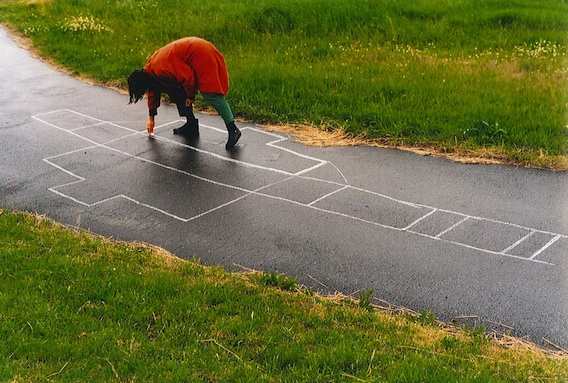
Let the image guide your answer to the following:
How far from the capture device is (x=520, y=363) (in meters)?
4.02

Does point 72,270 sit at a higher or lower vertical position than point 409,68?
lower

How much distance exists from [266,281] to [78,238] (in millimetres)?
1835

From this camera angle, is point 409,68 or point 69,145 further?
point 409,68

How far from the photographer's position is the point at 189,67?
7.93m

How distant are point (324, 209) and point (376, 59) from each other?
5281 mm

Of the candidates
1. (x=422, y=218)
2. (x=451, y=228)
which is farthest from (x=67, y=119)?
(x=451, y=228)

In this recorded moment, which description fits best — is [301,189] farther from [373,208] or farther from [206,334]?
[206,334]

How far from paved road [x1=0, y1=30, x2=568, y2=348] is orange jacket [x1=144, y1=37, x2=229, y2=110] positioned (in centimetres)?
80

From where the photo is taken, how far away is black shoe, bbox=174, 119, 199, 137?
28.5 feet

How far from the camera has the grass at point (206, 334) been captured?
12.6 feet

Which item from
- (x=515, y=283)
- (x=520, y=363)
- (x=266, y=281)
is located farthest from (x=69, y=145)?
(x=520, y=363)

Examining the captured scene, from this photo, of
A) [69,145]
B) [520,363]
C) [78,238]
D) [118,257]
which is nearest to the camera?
[520,363]

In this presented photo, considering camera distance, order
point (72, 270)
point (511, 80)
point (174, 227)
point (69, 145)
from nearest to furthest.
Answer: point (72, 270)
point (174, 227)
point (69, 145)
point (511, 80)

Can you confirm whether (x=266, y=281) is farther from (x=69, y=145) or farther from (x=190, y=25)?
(x=190, y=25)
